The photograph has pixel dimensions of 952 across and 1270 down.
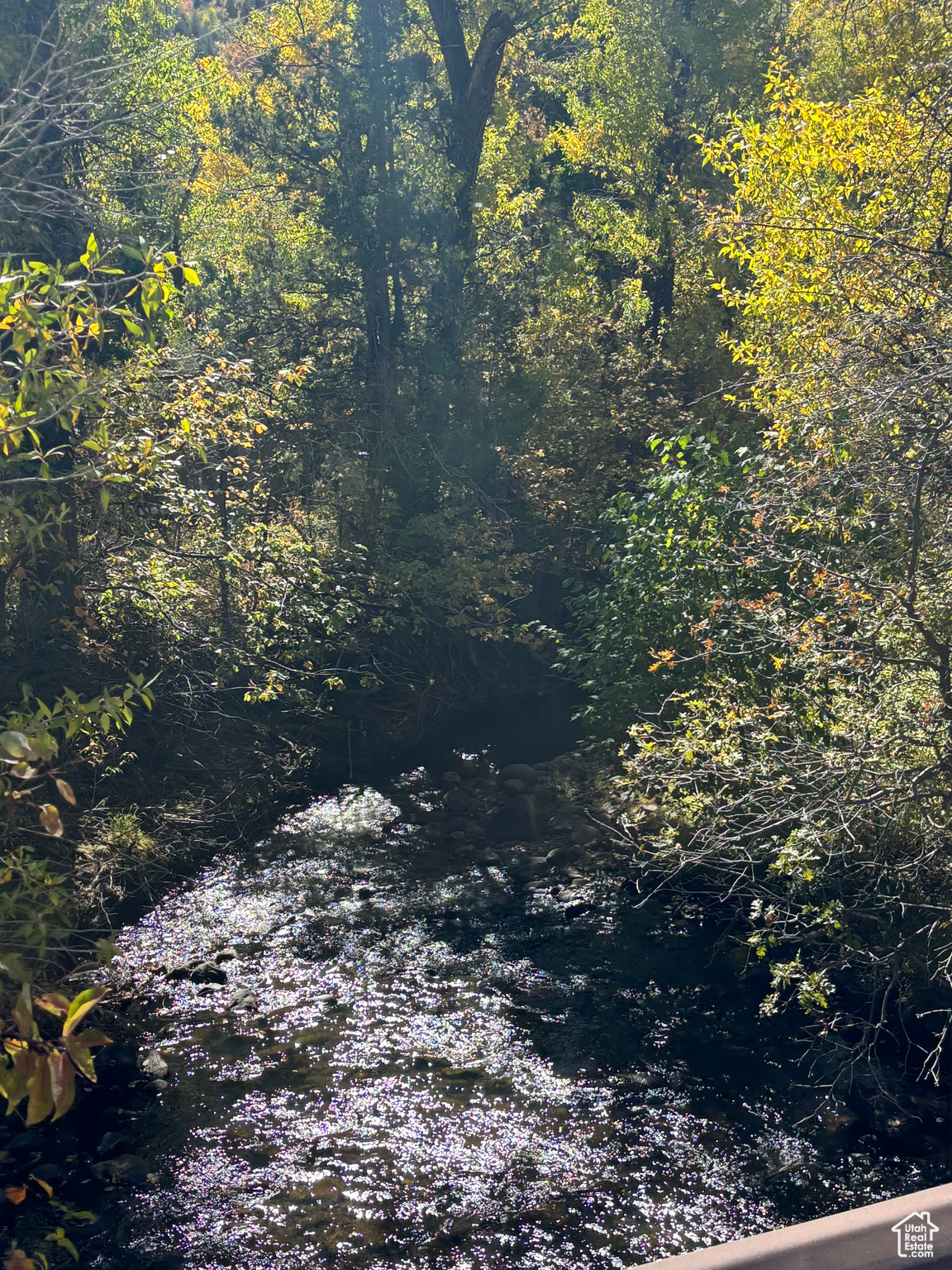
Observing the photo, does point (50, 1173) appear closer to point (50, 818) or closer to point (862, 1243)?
point (50, 818)

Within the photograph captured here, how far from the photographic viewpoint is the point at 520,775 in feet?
45.3

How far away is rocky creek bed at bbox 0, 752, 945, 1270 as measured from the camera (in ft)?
20.2

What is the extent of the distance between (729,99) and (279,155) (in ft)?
29.2

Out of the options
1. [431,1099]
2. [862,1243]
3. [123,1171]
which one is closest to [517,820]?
[431,1099]

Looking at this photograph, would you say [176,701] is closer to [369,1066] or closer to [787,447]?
[369,1066]

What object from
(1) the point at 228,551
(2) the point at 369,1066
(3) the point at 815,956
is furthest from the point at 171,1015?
(3) the point at 815,956

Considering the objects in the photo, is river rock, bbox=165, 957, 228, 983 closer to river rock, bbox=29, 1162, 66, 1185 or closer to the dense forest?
the dense forest

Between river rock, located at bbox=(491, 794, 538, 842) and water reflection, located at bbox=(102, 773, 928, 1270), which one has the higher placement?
river rock, located at bbox=(491, 794, 538, 842)

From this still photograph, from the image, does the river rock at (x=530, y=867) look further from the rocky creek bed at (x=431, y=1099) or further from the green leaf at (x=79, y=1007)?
the green leaf at (x=79, y=1007)


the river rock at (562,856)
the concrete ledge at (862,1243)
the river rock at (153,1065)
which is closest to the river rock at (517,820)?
the river rock at (562,856)

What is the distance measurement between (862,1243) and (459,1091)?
6.36 metres

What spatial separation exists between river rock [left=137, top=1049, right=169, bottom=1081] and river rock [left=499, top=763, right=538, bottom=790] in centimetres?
665

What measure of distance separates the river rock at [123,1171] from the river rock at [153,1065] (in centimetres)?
90

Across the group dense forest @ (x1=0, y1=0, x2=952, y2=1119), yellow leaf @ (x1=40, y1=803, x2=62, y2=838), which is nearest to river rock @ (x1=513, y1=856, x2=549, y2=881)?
dense forest @ (x1=0, y1=0, x2=952, y2=1119)
